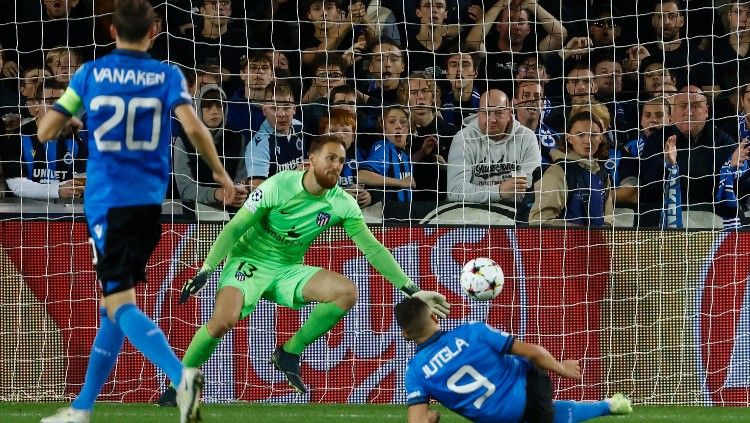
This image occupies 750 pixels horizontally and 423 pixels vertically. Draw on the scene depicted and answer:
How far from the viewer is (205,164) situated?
1120 centimetres

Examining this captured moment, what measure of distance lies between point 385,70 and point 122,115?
18.4 ft

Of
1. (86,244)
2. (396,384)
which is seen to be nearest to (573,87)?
(396,384)

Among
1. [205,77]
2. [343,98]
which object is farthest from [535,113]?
[205,77]

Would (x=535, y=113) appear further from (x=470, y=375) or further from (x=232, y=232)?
(x=470, y=375)

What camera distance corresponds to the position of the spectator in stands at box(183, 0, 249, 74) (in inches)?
461

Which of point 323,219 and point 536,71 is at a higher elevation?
point 536,71

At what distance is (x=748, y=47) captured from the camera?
42.2 feet

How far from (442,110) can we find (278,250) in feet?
10.0

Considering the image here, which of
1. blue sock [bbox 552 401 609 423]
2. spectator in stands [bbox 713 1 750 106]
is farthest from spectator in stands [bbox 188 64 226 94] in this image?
blue sock [bbox 552 401 609 423]

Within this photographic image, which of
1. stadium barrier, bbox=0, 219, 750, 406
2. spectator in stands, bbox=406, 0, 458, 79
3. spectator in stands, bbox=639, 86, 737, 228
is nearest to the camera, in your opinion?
stadium barrier, bbox=0, 219, 750, 406

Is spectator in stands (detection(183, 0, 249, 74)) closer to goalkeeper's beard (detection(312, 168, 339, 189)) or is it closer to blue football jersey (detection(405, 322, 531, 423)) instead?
goalkeeper's beard (detection(312, 168, 339, 189))

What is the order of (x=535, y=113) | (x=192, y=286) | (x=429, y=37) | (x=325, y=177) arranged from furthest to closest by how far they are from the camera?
(x=429, y=37), (x=535, y=113), (x=325, y=177), (x=192, y=286)

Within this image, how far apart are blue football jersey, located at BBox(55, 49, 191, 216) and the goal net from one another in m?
3.72

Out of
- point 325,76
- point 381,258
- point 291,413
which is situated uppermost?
point 325,76
